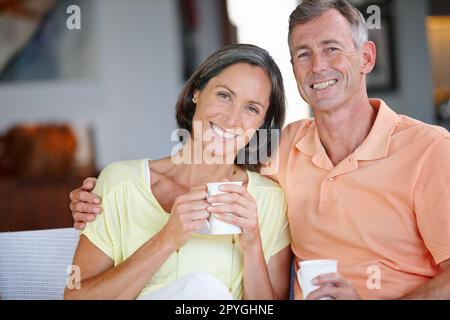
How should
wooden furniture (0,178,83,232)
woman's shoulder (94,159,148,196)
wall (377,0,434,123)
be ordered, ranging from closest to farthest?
woman's shoulder (94,159,148,196)
wooden furniture (0,178,83,232)
wall (377,0,434,123)

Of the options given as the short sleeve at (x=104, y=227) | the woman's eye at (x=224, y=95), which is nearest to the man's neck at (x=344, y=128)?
the woman's eye at (x=224, y=95)

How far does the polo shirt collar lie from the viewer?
1415mm

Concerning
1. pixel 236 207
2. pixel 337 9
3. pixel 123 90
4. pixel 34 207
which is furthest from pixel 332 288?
pixel 123 90

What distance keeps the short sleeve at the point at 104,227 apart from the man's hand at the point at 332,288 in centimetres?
41

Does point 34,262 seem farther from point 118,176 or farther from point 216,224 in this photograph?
point 216,224

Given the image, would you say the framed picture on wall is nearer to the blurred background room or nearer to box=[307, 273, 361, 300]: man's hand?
the blurred background room

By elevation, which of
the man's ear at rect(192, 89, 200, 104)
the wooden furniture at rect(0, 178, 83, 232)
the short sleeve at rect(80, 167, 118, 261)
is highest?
the man's ear at rect(192, 89, 200, 104)

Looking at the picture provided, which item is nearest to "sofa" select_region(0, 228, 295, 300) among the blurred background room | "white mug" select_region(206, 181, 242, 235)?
"white mug" select_region(206, 181, 242, 235)

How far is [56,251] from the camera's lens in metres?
1.60

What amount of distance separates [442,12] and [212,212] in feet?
14.1

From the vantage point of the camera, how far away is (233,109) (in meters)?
1.41

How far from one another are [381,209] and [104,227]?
546 mm

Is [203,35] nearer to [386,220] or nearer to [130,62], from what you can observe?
[130,62]
